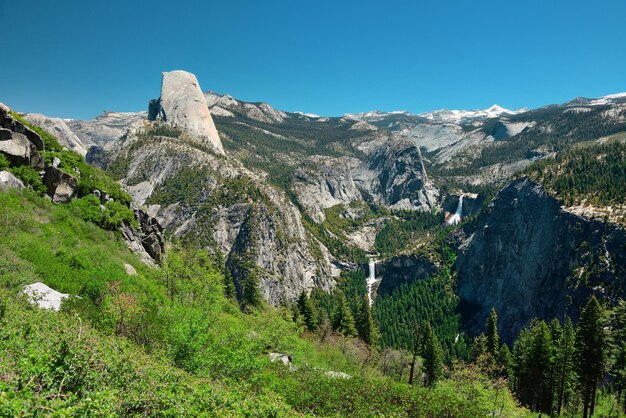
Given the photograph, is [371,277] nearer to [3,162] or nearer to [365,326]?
[365,326]

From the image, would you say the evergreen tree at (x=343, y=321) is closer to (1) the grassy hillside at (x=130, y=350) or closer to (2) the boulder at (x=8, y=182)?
(1) the grassy hillside at (x=130, y=350)

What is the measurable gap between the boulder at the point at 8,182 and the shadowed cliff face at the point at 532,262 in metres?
115

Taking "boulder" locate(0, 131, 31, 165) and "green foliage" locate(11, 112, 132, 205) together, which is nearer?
"boulder" locate(0, 131, 31, 165)

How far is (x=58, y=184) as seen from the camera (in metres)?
28.7

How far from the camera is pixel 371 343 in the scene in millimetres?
64562

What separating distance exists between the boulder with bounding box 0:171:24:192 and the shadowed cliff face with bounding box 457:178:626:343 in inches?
4544

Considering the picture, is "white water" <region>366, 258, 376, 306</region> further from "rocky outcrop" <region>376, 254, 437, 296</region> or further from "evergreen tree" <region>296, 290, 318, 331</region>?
"evergreen tree" <region>296, 290, 318, 331</region>

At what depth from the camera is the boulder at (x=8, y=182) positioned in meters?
24.0

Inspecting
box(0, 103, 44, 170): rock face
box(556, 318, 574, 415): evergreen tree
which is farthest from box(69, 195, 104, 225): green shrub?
box(556, 318, 574, 415): evergreen tree

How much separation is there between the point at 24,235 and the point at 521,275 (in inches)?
5319

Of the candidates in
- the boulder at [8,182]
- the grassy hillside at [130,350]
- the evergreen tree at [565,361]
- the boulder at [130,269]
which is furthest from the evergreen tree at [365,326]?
the boulder at [8,182]

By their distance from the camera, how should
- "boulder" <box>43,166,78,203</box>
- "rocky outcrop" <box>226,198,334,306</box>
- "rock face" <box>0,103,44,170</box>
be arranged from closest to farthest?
"rock face" <box>0,103,44,170</box>, "boulder" <box>43,166,78,203</box>, "rocky outcrop" <box>226,198,334,306</box>

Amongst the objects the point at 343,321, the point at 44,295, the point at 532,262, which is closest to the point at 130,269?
the point at 44,295

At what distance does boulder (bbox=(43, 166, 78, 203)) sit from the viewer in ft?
92.5
